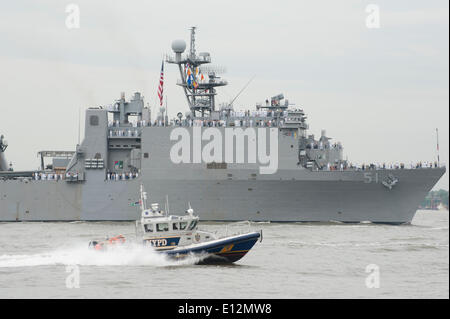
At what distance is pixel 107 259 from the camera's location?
93.0ft

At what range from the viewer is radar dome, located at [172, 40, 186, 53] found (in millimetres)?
55500

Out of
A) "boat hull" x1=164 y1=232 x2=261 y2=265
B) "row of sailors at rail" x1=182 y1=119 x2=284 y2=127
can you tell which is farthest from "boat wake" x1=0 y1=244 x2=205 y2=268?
"row of sailors at rail" x1=182 y1=119 x2=284 y2=127

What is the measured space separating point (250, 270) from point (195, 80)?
3018 centimetres

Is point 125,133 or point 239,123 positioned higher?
point 239,123

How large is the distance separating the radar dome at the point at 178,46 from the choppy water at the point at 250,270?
20.3 meters

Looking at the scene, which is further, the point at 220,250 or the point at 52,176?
the point at 52,176

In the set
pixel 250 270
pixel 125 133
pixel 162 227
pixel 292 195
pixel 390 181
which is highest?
pixel 125 133

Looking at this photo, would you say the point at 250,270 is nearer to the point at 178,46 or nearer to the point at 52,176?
the point at 52,176

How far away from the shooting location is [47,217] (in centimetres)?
5197

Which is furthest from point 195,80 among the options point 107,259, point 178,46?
point 107,259

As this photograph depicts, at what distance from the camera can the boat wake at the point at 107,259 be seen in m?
27.5

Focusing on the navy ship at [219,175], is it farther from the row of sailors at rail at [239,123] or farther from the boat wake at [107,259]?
the boat wake at [107,259]
